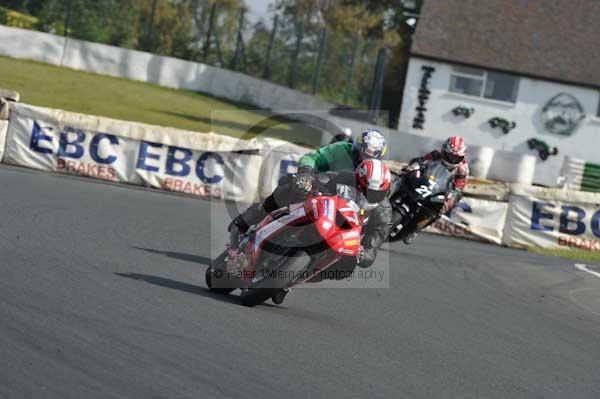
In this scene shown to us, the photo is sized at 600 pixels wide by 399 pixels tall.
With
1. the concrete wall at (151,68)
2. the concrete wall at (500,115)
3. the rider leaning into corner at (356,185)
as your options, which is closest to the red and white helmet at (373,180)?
the rider leaning into corner at (356,185)

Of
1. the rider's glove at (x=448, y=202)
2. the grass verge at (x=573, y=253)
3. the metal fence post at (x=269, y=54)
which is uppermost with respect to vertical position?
the metal fence post at (x=269, y=54)

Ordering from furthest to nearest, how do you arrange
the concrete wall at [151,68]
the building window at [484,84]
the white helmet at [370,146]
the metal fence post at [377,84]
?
the building window at [484,84]
the concrete wall at [151,68]
the metal fence post at [377,84]
the white helmet at [370,146]

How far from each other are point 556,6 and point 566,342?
34.9m

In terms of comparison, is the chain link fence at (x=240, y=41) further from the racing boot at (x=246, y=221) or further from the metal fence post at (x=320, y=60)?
the racing boot at (x=246, y=221)

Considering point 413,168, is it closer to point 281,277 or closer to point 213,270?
point 213,270

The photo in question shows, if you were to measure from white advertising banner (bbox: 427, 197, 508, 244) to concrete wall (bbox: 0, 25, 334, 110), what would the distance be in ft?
66.6

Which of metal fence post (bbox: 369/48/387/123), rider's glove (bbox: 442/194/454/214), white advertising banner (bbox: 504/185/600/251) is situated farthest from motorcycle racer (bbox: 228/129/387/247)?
metal fence post (bbox: 369/48/387/123)

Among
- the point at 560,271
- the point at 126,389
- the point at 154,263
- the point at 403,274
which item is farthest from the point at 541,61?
the point at 126,389

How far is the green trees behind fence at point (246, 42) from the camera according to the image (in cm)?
4128

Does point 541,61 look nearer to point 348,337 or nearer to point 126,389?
point 348,337

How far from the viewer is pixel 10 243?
995 cm

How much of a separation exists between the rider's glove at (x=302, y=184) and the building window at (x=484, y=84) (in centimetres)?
3354

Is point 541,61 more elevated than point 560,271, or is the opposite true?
point 541,61

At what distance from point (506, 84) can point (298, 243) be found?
34188 mm
